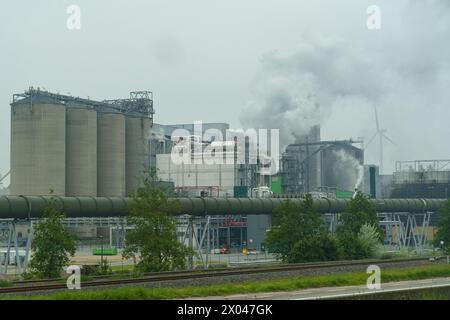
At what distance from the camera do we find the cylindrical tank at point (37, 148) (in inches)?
4564

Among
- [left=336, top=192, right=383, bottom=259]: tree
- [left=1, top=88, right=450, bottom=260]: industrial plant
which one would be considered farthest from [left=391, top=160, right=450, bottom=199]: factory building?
[left=336, top=192, right=383, bottom=259]: tree

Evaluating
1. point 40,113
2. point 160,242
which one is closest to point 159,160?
point 40,113

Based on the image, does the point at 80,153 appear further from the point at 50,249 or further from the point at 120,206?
the point at 50,249

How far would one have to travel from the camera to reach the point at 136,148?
132m

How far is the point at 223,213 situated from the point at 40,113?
5906 cm

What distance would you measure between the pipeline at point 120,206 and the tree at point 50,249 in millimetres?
4794

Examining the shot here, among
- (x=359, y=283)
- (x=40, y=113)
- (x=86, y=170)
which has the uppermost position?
(x=40, y=113)
